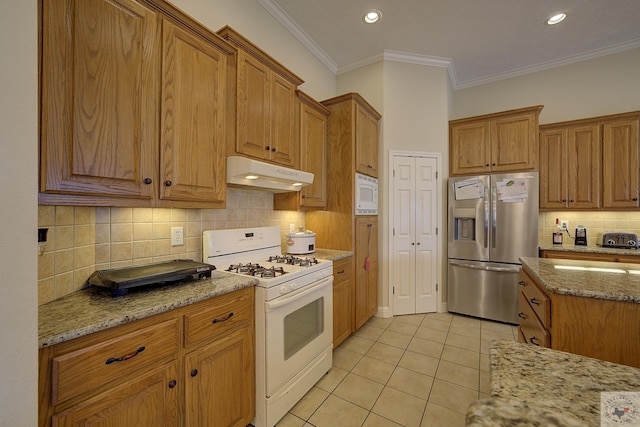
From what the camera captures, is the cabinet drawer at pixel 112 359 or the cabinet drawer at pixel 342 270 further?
the cabinet drawer at pixel 342 270

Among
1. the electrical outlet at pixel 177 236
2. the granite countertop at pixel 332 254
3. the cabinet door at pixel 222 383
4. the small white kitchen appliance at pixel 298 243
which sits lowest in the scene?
the cabinet door at pixel 222 383

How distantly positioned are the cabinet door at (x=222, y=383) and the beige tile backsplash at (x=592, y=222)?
12.5ft

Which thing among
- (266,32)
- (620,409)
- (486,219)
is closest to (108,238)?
(620,409)

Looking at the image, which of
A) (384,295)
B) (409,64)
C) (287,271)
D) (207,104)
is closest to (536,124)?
(409,64)

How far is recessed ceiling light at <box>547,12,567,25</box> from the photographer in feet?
8.19

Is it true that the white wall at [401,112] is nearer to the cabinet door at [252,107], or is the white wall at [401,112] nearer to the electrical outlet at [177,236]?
the cabinet door at [252,107]

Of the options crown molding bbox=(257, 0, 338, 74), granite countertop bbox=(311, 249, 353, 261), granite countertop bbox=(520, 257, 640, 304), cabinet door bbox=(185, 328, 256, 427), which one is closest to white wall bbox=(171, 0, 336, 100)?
crown molding bbox=(257, 0, 338, 74)

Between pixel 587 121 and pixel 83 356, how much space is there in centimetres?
465

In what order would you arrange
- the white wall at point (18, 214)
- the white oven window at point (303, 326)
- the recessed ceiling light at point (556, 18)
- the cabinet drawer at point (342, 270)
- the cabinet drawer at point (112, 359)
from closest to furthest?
the white wall at point (18, 214) → the cabinet drawer at point (112, 359) → the white oven window at point (303, 326) → the cabinet drawer at point (342, 270) → the recessed ceiling light at point (556, 18)

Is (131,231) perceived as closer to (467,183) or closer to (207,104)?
(207,104)

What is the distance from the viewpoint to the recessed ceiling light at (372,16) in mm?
2469

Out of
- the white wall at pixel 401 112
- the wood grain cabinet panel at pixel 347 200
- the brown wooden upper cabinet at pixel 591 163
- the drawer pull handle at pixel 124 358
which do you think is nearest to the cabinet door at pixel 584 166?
the brown wooden upper cabinet at pixel 591 163

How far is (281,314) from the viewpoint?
1.53 meters

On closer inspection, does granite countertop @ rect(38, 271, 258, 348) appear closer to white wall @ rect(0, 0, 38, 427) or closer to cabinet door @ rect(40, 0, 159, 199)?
white wall @ rect(0, 0, 38, 427)
